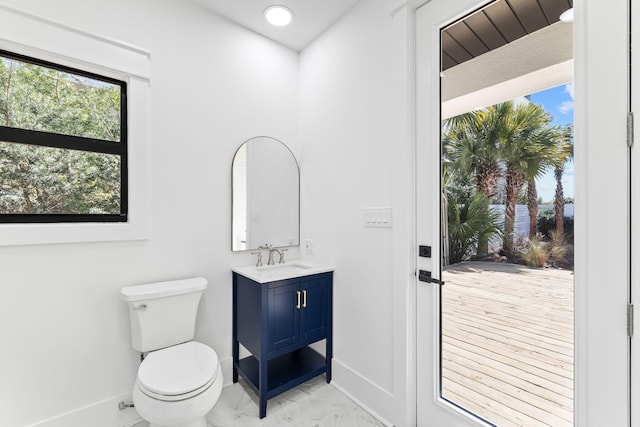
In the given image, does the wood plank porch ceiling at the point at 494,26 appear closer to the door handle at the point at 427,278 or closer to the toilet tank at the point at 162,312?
the door handle at the point at 427,278

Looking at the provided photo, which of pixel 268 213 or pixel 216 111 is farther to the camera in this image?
pixel 268 213

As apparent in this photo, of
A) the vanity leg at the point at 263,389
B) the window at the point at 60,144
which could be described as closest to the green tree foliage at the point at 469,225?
the vanity leg at the point at 263,389

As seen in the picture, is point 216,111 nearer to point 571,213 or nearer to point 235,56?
point 235,56

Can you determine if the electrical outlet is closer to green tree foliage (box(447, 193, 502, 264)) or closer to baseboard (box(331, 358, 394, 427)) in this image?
baseboard (box(331, 358, 394, 427))

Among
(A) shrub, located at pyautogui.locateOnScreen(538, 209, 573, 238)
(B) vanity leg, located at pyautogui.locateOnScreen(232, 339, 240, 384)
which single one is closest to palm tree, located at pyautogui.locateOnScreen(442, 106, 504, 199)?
(A) shrub, located at pyautogui.locateOnScreen(538, 209, 573, 238)

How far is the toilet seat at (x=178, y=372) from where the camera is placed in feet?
4.35

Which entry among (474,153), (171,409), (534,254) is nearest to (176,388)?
(171,409)

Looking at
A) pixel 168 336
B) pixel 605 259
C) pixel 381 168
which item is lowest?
pixel 168 336

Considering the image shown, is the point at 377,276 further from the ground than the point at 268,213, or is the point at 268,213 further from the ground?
the point at 268,213

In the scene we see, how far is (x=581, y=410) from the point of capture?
3.47ft

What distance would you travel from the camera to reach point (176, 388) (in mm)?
1337

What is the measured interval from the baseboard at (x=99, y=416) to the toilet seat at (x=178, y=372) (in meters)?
0.43

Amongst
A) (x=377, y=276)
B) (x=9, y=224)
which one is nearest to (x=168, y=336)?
(x=9, y=224)

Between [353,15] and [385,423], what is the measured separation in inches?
103
